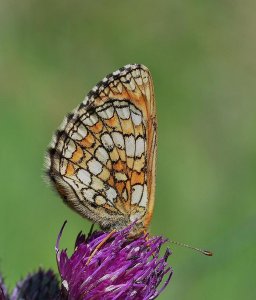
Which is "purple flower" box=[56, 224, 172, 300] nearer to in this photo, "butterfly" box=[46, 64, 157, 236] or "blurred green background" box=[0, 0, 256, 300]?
"butterfly" box=[46, 64, 157, 236]

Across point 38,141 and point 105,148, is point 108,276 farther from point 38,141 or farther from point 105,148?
point 38,141

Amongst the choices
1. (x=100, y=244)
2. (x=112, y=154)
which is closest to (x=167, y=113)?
(x=112, y=154)

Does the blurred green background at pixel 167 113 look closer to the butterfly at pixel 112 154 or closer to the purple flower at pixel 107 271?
the butterfly at pixel 112 154

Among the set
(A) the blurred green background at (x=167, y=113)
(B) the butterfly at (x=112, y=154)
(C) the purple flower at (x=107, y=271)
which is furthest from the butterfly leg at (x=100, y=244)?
(A) the blurred green background at (x=167, y=113)

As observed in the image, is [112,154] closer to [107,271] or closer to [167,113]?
[107,271]

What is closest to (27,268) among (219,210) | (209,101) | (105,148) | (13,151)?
(13,151)
